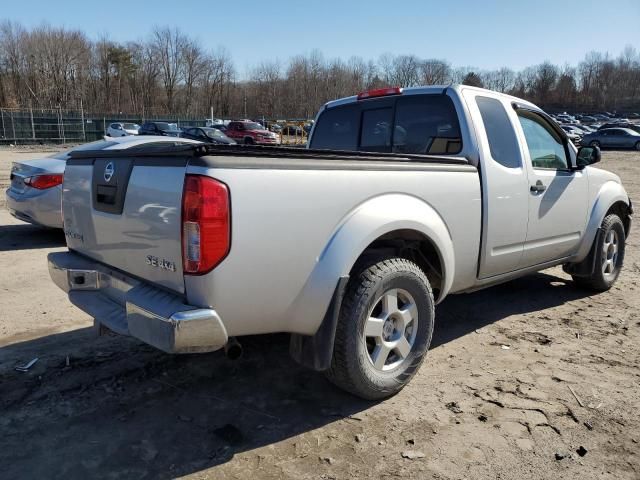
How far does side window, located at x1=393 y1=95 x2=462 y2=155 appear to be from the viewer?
4.12 m

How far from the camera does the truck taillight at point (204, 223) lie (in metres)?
2.43

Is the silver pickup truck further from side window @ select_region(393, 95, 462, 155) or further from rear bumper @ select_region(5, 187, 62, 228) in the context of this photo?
rear bumper @ select_region(5, 187, 62, 228)

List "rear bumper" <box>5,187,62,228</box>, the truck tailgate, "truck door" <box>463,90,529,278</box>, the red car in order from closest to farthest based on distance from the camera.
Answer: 1. the truck tailgate
2. "truck door" <box>463,90,529,278</box>
3. "rear bumper" <box>5,187,62,228</box>
4. the red car

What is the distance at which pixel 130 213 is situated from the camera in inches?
112

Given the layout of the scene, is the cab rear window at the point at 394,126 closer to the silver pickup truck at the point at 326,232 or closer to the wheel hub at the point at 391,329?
the silver pickup truck at the point at 326,232

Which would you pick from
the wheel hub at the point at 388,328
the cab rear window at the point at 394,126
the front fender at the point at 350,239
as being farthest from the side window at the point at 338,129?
the wheel hub at the point at 388,328

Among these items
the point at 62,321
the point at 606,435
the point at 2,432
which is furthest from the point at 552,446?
the point at 62,321

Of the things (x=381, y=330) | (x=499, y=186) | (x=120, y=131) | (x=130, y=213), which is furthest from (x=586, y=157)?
(x=120, y=131)

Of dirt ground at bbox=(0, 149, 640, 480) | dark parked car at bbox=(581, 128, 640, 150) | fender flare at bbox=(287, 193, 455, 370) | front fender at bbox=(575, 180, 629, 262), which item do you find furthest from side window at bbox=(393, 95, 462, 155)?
dark parked car at bbox=(581, 128, 640, 150)

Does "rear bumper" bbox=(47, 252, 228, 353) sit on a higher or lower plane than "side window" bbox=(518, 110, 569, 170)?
lower

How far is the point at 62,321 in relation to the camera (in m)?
4.70

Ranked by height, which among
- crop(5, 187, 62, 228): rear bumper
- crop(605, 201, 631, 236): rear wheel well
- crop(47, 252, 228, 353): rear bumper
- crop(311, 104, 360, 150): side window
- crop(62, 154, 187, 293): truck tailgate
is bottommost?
crop(5, 187, 62, 228): rear bumper

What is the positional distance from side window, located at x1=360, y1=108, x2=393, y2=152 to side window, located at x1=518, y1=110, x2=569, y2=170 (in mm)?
1144

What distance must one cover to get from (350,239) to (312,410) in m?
1.14
